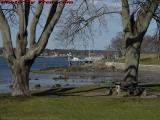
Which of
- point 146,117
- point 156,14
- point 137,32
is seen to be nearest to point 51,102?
point 146,117

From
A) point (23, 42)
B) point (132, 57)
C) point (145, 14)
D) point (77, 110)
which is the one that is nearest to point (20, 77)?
point (23, 42)

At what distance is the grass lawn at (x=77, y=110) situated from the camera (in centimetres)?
1349

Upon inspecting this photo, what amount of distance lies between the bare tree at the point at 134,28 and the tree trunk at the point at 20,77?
18.3 feet

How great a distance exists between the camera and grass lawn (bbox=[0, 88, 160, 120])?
13.5 meters

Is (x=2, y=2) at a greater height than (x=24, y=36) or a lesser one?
greater

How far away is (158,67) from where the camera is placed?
94.9 meters

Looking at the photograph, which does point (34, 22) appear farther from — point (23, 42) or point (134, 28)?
point (134, 28)

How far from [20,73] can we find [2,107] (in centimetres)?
584

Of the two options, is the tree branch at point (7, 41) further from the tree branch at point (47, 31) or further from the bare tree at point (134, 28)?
the bare tree at point (134, 28)

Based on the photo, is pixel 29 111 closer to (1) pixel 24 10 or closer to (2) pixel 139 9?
(1) pixel 24 10

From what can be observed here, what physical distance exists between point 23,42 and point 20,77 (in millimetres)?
1471

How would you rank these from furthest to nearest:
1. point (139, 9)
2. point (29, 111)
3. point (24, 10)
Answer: point (139, 9) → point (24, 10) → point (29, 111)

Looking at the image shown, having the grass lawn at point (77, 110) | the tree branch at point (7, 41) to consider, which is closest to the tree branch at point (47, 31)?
the tree branch at point (7, 41)

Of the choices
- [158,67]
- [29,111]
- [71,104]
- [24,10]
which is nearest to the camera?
[29,111]
